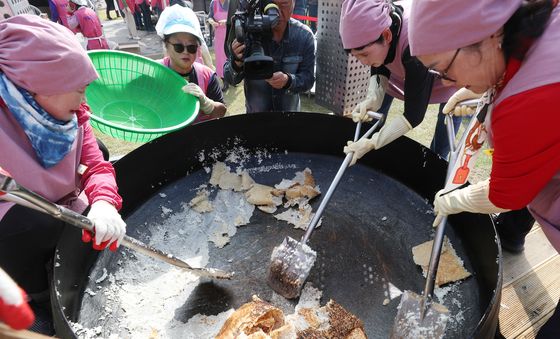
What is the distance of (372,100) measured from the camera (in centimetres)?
229

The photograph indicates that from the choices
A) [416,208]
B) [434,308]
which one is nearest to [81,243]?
[434,308]

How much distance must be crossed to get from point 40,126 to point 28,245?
592 mm

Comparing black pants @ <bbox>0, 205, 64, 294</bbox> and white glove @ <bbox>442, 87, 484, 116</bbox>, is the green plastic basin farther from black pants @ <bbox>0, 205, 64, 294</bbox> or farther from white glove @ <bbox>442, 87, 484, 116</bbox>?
white glove @ <bbox>442, 87, 484, 116</bbox>

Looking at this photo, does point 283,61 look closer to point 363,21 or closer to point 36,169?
point 363,21

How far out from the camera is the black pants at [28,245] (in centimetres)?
149

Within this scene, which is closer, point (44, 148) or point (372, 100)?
point (44, 148)

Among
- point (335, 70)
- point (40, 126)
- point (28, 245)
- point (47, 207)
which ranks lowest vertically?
point (28, 245)

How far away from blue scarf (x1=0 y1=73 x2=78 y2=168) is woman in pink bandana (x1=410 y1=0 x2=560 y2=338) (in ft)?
4.82

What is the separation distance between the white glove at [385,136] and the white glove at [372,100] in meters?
0.24

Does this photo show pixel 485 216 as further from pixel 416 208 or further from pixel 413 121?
pixel 413 121

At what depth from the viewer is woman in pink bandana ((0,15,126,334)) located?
50.8 inches

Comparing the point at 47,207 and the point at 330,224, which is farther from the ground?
the point at 47,207

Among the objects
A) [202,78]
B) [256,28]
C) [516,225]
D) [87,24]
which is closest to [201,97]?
[202,78]

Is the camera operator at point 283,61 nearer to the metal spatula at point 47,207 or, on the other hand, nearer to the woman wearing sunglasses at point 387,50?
the woman wearing sunglasses at point 387,50
